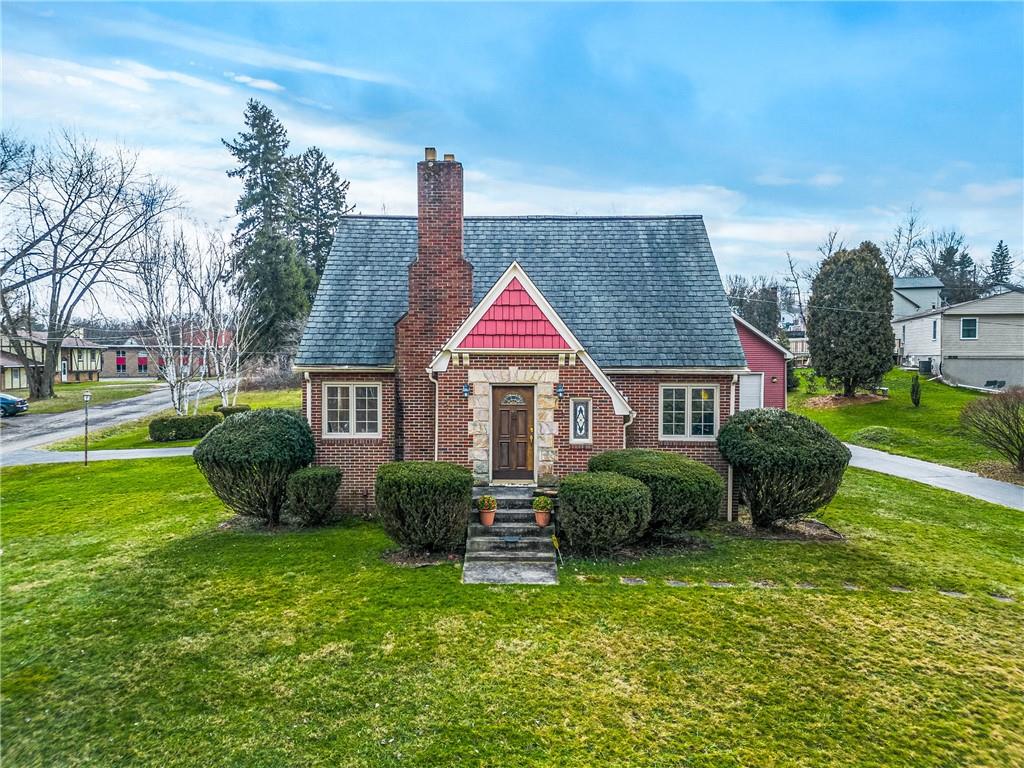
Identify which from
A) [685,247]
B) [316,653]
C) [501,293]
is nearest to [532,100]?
[685,247]

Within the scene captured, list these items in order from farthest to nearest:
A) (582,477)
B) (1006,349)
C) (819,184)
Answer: (1006,349) < (819,184) < (582,477)

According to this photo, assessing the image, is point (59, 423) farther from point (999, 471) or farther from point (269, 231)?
point (999, 471)

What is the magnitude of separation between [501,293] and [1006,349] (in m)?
36.7

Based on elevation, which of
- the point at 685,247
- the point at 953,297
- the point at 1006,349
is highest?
the point at 953,297

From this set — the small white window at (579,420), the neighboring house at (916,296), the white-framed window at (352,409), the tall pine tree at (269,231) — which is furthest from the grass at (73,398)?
the neighboring house at (916,296)

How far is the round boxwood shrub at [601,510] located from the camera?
920 cm

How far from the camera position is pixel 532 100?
52.7ft

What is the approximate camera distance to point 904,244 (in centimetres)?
5669

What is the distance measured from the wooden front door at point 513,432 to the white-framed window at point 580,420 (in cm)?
88

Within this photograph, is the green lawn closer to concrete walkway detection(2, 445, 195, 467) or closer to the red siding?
the red siding

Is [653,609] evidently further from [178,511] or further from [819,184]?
[819,184]

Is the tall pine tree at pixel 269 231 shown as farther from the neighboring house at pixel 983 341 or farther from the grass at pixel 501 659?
the neighboring house at pixel 983 341

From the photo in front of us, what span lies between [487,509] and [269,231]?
121ft

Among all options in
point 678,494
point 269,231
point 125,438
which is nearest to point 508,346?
point 678,494
